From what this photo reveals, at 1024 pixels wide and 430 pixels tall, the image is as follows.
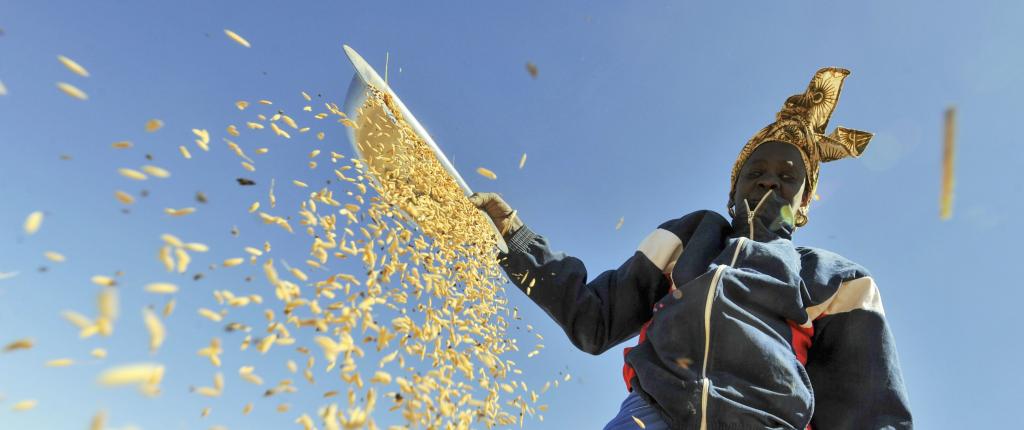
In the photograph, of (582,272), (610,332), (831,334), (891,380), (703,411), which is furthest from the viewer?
(582,272)

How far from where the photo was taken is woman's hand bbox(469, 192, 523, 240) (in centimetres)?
334

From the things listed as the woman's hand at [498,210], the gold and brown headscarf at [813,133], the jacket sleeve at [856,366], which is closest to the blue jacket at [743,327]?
the jacket sleeve at [856,366]

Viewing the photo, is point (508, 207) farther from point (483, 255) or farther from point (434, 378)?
point (434, 378)

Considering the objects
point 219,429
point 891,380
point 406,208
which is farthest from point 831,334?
point 219,429

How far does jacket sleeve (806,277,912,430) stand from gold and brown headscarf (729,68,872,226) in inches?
35.5

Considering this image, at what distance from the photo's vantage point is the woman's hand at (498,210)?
3.34m

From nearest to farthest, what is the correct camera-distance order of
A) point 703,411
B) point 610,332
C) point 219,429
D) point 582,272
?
point 219,429 < point 703,411 < point 610,332 < point 582,272

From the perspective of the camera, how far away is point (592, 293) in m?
3.07

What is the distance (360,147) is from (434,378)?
1496 millimetres

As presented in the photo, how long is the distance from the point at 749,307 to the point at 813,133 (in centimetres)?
148

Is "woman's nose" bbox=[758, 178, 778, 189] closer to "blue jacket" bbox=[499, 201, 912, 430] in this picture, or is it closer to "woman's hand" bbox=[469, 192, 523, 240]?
"blue jacket" bbox=[499, 201, 912, 430]

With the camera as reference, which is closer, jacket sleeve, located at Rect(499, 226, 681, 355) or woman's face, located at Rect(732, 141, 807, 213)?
jacket sleeve, located at Rect(499, 226, 681, 355)

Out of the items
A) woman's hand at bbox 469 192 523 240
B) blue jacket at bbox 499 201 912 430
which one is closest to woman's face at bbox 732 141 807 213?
blue jacket at bbox 499 201 912 430

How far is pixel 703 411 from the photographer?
2.05m
